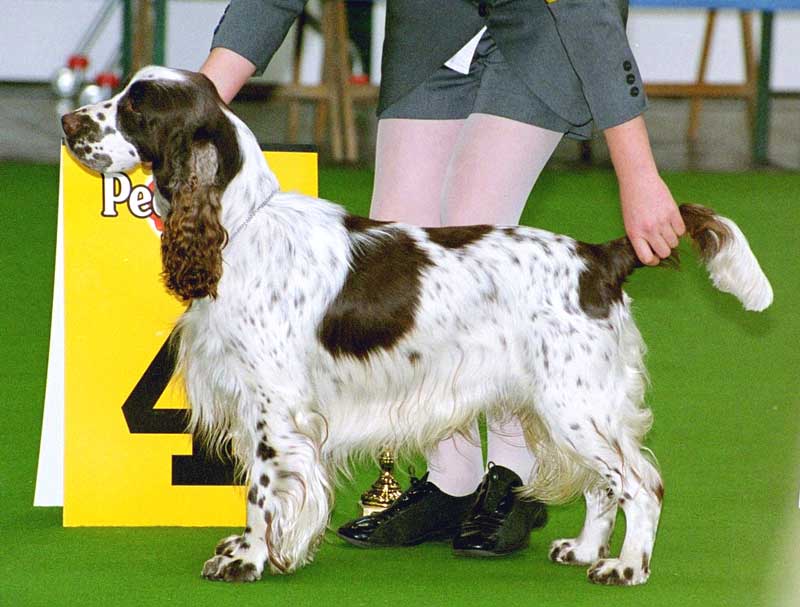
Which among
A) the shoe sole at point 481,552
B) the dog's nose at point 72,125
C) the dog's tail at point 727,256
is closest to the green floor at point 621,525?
the shoe sole at point 481,552

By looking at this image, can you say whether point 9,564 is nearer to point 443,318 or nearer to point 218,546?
point 218,546

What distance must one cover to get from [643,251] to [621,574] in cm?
64

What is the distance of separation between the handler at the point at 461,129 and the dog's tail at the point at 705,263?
0.31m

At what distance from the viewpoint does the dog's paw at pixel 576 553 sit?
3.05m

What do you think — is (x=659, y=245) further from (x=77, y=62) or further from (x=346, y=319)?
(x=77, y=62)

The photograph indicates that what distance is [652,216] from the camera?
110 inches

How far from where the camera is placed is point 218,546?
2.98 meters

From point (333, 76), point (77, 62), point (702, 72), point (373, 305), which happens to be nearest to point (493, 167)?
point (373, 305)

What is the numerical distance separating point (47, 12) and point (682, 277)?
6955 millimetres

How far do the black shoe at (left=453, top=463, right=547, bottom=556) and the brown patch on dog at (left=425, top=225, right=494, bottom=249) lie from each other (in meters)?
0.59

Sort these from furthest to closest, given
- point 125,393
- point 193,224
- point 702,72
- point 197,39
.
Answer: point 197,39, point 702,72, point 125,393, point 193,224

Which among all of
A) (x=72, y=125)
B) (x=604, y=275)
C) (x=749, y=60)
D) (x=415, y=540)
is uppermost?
(x=749, y=60)

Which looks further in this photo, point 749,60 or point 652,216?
point 749,60

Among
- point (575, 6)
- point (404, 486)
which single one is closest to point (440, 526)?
point (404, 486)
